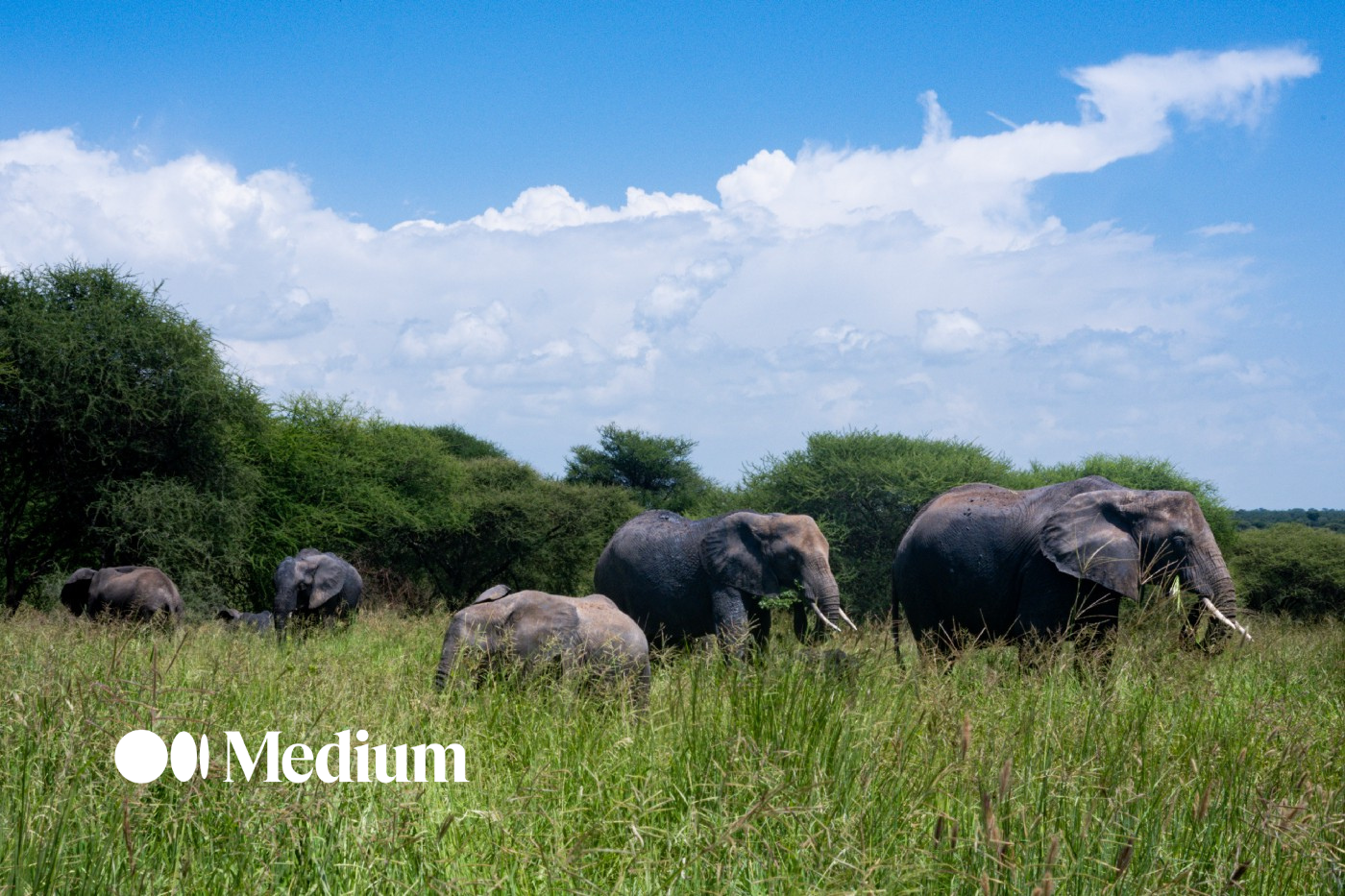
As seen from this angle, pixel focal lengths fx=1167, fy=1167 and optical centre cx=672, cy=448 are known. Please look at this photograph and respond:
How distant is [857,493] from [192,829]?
66.2 ft

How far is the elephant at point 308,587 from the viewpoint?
601 inches

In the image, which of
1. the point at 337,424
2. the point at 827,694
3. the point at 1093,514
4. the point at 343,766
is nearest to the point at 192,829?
the point at 343,766

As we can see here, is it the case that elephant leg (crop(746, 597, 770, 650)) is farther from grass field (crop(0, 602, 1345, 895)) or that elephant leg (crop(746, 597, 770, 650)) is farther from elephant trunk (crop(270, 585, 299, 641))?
elephant trunk (crop(270, 585, 299, 641))

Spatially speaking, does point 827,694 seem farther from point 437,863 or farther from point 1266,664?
point 1266,664

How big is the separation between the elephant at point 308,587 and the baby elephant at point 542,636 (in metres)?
8.82

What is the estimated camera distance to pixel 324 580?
15.7 m

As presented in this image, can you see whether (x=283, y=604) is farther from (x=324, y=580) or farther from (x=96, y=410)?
(x=96, y=410)

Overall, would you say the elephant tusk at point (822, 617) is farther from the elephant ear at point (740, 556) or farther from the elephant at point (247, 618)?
the elephant at point (247, 618)

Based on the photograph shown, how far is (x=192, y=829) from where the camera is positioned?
3.49 metres

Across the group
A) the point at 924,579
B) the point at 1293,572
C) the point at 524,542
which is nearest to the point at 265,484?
the point at 524,542

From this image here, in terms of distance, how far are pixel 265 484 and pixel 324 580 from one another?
8475 millimetres

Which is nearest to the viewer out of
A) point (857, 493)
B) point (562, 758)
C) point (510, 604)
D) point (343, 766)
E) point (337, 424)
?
point (343, 766)

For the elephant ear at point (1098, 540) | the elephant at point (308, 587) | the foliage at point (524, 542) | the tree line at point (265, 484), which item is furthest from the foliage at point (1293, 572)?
the elephant at point (308, 587)

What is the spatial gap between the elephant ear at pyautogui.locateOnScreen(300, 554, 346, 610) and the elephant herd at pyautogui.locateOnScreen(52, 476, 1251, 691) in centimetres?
524
